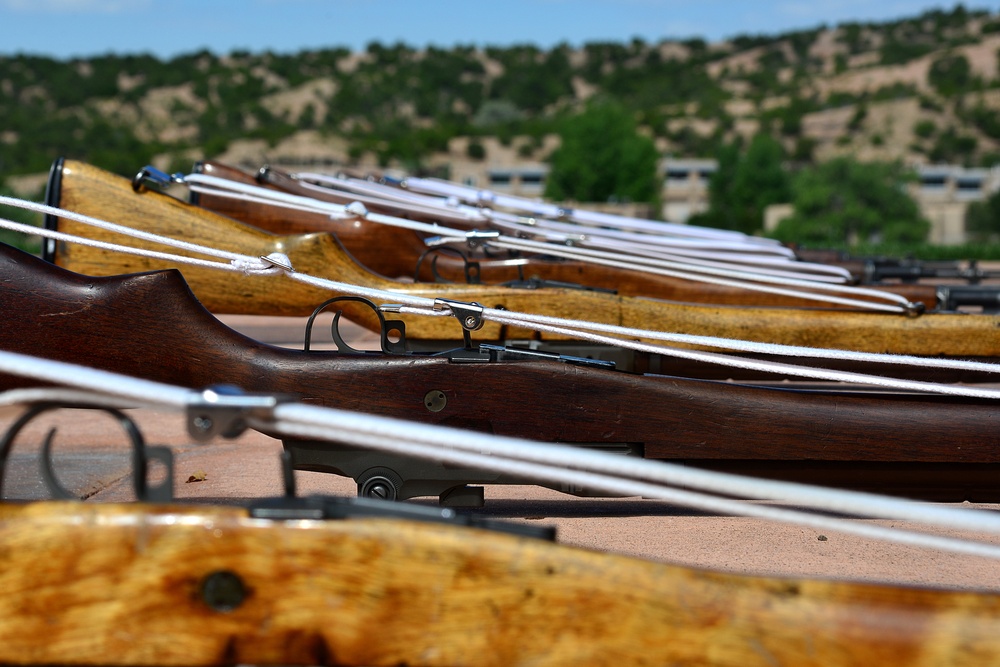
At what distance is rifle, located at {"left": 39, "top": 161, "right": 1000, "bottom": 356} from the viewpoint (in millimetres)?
4145

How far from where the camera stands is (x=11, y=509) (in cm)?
163

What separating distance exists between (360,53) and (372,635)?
4630 inches

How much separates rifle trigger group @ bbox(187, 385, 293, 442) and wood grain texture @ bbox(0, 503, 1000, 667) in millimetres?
154

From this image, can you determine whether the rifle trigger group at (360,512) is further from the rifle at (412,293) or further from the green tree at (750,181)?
the green tree at (750,181)

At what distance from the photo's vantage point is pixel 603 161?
6975cm

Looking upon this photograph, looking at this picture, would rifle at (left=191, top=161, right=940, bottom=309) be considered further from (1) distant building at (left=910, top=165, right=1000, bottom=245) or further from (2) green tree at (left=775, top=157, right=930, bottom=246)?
(1) distant building at (left=910, top=165, right=1000, bottom=245)

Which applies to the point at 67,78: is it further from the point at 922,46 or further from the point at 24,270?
the point at 24,270

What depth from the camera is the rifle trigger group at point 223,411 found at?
5.43 feet

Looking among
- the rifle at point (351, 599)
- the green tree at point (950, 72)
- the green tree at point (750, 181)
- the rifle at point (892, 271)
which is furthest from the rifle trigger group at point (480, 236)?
the green tree at point (950, 72)

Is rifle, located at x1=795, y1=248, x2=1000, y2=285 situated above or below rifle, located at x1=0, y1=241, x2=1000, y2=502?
above

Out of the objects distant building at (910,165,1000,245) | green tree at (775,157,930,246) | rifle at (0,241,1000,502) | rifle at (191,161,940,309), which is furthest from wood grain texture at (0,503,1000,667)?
distant building at (910,165,1000,245)

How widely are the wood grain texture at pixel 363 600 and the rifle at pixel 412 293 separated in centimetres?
254

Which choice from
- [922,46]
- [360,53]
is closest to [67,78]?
[360,53]

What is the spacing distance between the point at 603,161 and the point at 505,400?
224ft
